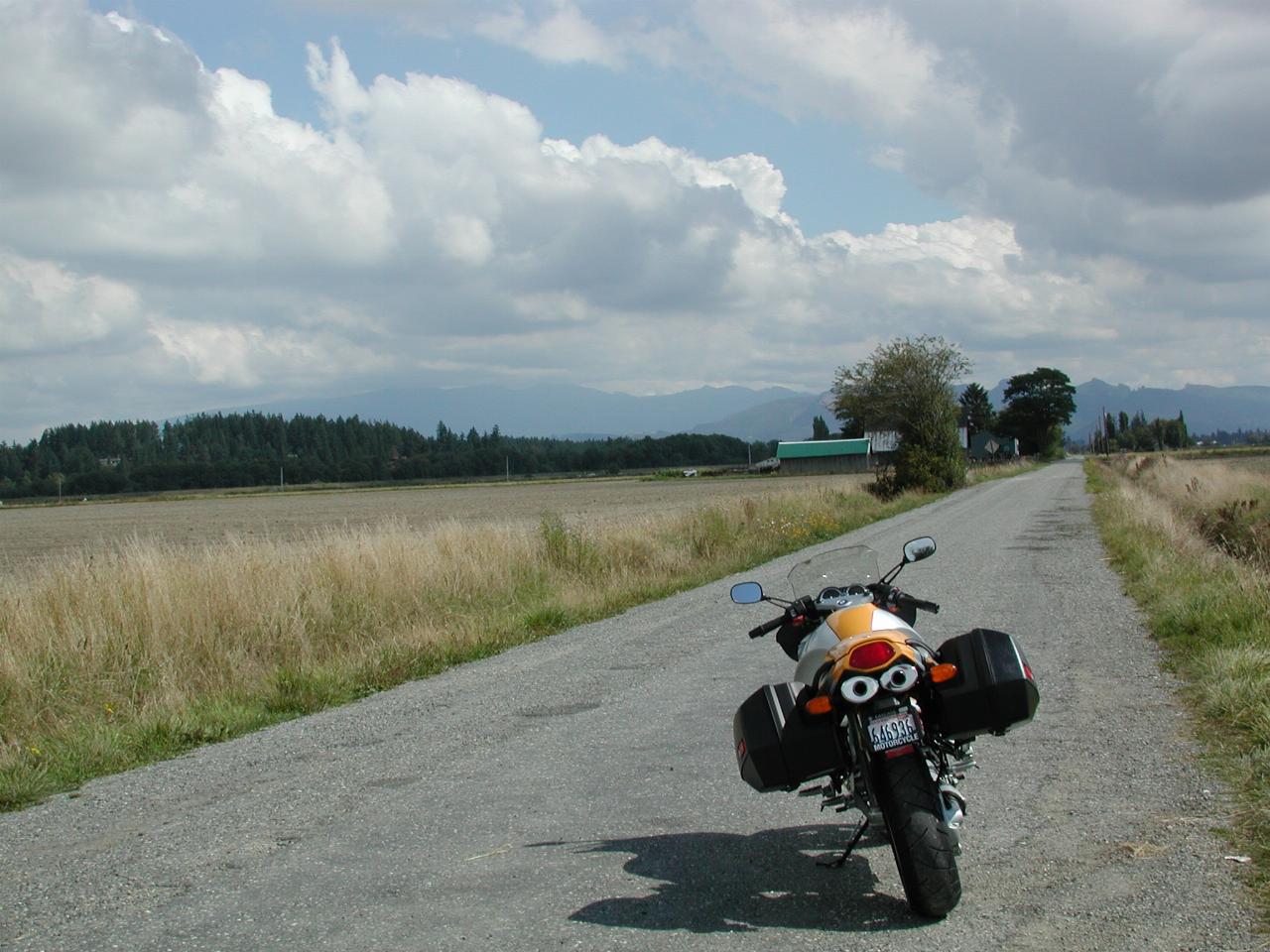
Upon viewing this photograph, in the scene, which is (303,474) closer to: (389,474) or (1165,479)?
(389,474)

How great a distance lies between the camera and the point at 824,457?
11975 centimetres

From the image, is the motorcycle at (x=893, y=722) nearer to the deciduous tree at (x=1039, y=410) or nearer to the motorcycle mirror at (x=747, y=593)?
the motorcycle mirror at (x=747, y=593)

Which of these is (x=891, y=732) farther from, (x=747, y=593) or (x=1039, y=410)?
(x=1039, y=410)

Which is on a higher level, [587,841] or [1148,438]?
[1148,438]

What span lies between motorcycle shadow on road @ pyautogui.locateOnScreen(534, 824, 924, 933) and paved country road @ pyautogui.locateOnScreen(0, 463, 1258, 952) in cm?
1

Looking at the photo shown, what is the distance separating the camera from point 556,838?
507 cm

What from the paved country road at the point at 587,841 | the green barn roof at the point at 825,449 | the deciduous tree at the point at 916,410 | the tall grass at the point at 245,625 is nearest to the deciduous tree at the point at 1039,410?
the green barn roof at the point at 825,449

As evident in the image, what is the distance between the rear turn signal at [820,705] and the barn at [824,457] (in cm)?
11101

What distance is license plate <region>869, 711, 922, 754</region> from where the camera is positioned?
3.98 m

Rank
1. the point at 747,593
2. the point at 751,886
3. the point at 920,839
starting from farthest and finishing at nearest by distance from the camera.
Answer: the point at 747,593, the point at 751,886, the point at 920,839

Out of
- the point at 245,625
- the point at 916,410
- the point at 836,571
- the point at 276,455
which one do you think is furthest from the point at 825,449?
the point at 836,571

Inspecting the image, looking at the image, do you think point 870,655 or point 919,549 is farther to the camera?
point 919,549

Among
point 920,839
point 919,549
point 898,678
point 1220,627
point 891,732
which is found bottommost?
point 1220,627

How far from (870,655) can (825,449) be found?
11987 cm
